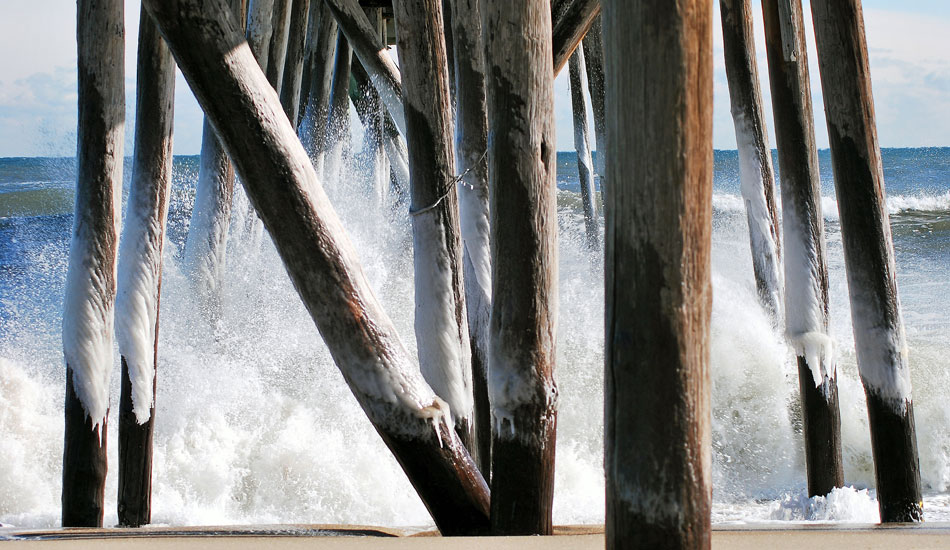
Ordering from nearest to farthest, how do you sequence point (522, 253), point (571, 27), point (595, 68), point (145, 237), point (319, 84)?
point (522, 253)
point (145, 237)
point (571, 27)
point (319, 84)
point (595, 68)

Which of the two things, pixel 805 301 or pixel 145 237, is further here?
pixel 805 301

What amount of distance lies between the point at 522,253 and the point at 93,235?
5.20 ft

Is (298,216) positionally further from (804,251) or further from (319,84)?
(319,84)

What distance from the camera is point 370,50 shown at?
5.12m

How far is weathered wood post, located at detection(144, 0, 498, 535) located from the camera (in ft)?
6.57

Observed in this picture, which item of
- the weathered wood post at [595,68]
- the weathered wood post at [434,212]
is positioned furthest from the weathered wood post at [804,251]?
the weathered wood post at [595,68]

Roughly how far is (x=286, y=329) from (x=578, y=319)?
2376 mm

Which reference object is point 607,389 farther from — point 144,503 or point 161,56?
point 144,503

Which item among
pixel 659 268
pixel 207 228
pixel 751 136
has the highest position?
pixel 751 136

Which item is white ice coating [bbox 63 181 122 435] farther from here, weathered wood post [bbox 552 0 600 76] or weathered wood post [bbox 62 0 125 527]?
weathered wood post [bbox 552 0 600 76]

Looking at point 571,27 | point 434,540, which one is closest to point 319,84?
point 571,27

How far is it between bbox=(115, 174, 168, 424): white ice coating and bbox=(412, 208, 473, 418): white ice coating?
992mm

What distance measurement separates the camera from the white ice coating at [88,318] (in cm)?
298

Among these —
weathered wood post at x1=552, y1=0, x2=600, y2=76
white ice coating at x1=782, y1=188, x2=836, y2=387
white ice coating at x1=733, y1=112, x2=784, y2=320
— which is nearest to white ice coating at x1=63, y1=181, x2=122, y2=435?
weathered wood post at x1=552, y1=0, x2=600, y2=76
